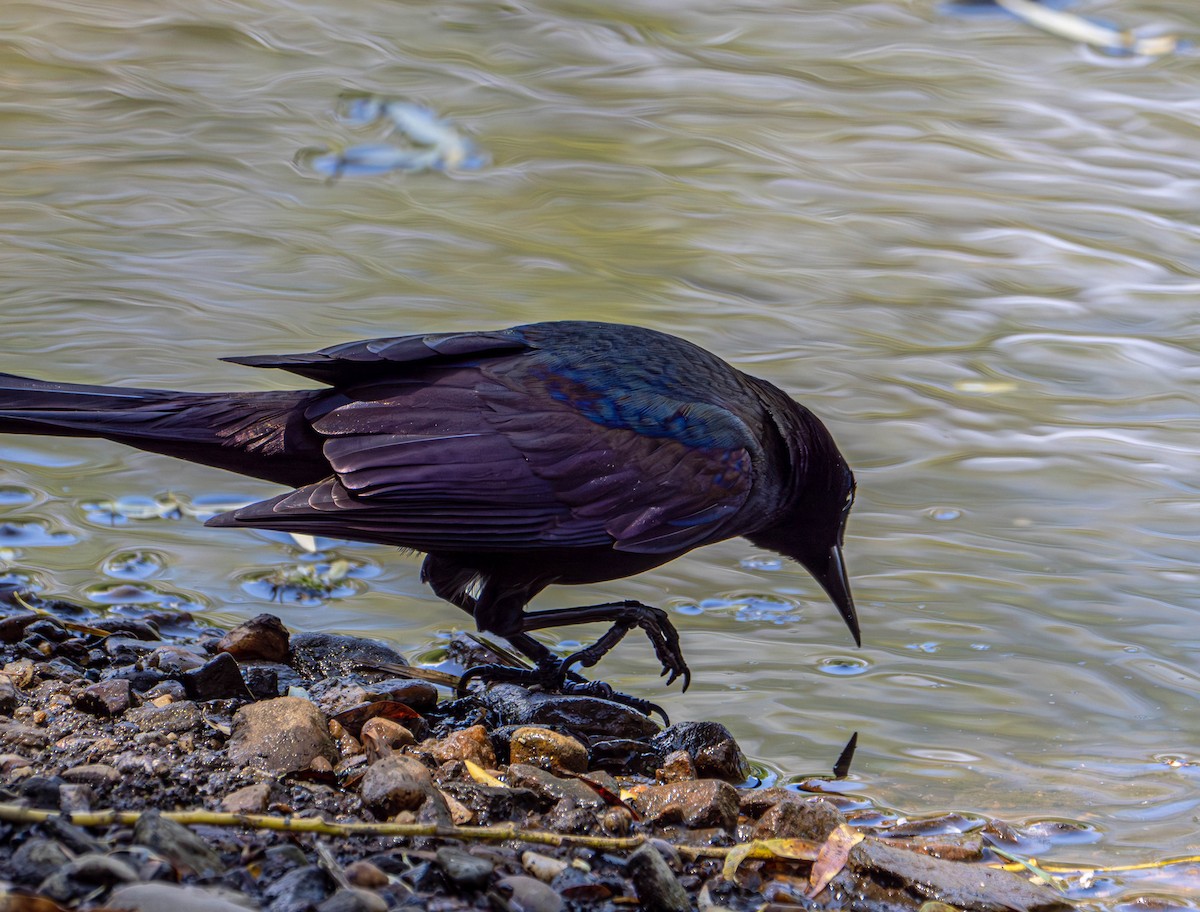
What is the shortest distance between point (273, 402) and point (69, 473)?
6.64 feet

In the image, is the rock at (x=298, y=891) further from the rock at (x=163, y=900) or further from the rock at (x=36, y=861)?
the rock at (x=36, y=861)

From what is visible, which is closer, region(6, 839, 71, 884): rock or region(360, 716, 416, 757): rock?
region(6, 839, 71, 884): rock

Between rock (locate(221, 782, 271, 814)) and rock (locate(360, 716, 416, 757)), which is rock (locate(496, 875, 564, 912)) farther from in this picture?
rock (locate(360, 716, 416, 757))

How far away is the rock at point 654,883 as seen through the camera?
9.60 feet

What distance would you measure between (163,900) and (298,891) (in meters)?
0.34

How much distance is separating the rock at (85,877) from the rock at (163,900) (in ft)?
0.19

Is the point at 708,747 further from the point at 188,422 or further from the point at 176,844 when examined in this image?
the point at 188,422

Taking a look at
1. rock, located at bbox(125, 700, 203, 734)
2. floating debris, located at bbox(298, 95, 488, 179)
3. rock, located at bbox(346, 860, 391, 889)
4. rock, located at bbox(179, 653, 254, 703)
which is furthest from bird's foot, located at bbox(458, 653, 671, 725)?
floating debris, located at bbox(298, 95, 488, 179)

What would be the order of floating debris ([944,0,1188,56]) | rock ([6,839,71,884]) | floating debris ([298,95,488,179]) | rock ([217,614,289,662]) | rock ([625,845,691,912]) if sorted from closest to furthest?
rock ([6,839,71,884]) → rock ([625,845,691,912]) → rock ([217,614,289,662]) → floating debris ([298,95,488,179]) → floating debris ([944,0,1188,56])

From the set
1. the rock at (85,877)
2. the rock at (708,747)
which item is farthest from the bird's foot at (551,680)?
the rock at (85,877)

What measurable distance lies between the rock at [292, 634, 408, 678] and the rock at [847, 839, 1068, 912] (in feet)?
5.79

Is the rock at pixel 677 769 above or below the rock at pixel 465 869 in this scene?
below

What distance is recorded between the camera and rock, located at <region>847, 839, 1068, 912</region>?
3211 millimetres

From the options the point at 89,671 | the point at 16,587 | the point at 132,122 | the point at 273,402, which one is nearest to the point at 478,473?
the point at 273,402
